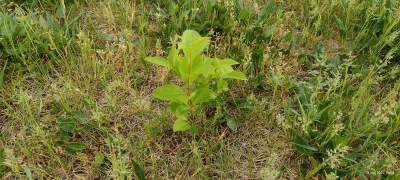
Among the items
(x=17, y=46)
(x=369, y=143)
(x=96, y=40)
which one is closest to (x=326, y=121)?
(x=369, y=143)

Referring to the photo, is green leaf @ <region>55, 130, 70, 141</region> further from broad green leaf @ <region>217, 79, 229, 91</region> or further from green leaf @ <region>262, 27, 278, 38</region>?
green leaf @ <region>262, 27, 278, 38</region>

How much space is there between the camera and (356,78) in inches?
90.5

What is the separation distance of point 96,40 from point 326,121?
1535mm

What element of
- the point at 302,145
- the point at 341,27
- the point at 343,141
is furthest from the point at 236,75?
the point at 341,27

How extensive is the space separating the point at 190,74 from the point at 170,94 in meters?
0.15

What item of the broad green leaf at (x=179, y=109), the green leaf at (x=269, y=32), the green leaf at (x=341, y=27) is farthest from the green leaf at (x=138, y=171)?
the green leaf at (x=341, y=27)

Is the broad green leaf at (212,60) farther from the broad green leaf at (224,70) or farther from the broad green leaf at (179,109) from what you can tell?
the broad green leaf at (179,109)

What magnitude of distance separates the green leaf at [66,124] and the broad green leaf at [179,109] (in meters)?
0.55

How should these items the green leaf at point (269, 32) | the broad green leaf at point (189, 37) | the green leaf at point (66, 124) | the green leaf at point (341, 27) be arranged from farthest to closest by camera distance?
the green leaf at point (341, 27)
the green leaf at point (269, 32)
the green leaf at point (66, 124)
the broad green leaf at point (189, 37)

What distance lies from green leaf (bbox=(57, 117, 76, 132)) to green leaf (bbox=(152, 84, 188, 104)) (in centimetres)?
53

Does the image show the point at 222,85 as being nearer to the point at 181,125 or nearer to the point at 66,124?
the point at 181,125

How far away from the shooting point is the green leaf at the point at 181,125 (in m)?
1.80

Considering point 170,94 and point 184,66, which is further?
point 170,94

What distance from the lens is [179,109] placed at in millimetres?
1810
